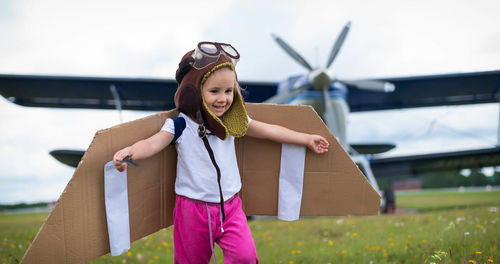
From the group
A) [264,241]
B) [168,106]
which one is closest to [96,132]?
[264,241]

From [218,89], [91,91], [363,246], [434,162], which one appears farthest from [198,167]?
[434,162]

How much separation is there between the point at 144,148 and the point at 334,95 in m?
7.77

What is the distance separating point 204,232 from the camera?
1.95 meters

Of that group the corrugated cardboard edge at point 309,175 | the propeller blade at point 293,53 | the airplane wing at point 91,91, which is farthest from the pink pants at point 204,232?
the propeller blade at point 293,53

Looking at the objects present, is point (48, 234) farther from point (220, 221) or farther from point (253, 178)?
point (253, 178)

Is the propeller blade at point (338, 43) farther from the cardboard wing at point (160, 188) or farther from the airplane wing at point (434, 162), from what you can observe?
the cardboard wing at point (160, 188)

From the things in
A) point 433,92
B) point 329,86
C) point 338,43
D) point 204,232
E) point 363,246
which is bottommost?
point 363,246

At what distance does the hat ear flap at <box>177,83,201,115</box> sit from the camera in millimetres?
1934

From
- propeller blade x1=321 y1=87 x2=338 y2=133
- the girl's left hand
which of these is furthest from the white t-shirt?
propeller blade x1=321 y1=87 x2=338 y2=133

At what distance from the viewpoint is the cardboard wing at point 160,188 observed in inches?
67.6

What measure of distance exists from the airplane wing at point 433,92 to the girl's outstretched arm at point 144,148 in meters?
10.2

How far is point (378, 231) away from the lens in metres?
4.23

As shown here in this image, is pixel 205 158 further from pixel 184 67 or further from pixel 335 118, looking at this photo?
pixel 335 118

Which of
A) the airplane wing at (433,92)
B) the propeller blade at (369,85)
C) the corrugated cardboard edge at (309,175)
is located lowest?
the corrugated cardboard edge at (309,175)
